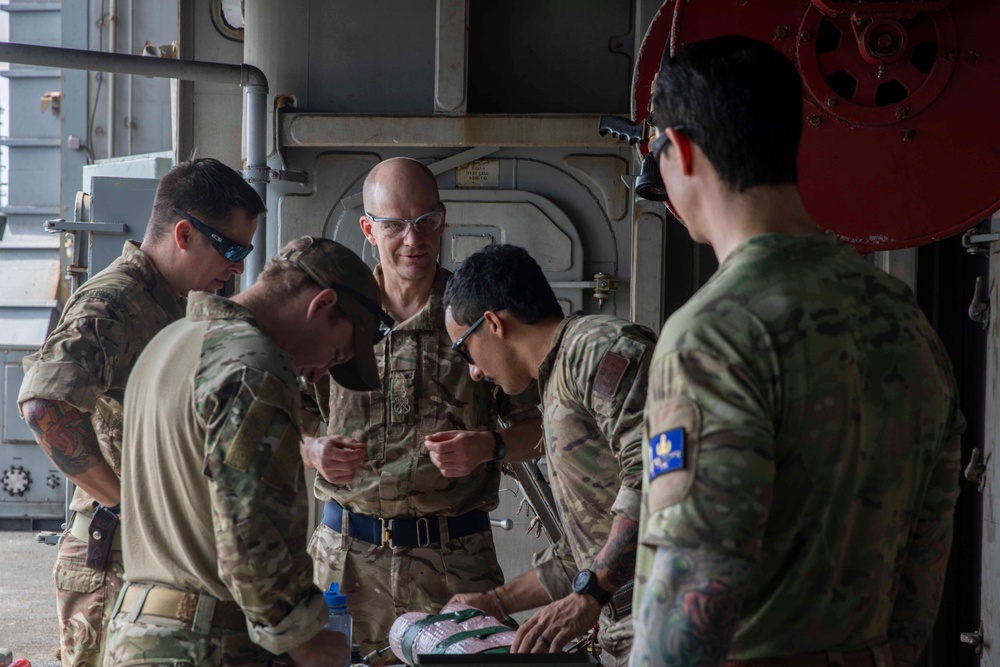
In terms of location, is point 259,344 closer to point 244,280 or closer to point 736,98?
point 736,98

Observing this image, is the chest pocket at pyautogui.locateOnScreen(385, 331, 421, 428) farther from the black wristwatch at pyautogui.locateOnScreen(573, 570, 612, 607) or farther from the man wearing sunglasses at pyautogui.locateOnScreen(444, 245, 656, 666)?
the black wristwatch at pyautogui.locateOnScreen(573, 570, 612, 607)

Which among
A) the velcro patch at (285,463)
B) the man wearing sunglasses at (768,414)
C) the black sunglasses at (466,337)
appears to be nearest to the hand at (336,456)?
the black sunglasses at (466,337)

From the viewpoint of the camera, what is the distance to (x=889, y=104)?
226 cm

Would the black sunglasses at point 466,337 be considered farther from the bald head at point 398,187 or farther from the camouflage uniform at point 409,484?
the bald head at point 398,187

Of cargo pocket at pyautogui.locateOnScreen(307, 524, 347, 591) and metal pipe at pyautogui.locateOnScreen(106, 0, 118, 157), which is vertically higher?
metal pipe at pyautogui.locateOnScreen(106, 0, 118, 157)

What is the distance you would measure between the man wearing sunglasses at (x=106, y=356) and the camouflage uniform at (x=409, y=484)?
51 cm

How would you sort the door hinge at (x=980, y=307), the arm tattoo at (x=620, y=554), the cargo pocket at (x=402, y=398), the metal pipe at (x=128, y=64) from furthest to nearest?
the metal pipe at (x=128, y=64) < the door hinge at (x=980, y=307) < the cargo pocket at (x=402, y=398) < the arm tattoo at (x=620, y=554)

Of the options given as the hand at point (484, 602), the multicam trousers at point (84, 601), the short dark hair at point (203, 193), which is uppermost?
the short dark hair at point (203, 193)

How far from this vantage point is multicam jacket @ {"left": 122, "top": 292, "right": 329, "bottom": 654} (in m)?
1.62

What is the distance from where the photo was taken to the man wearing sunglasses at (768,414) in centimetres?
119

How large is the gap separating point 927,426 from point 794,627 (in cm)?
30

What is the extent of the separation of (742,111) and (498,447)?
1533mm

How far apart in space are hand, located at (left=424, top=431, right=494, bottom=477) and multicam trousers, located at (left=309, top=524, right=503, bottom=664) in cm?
25

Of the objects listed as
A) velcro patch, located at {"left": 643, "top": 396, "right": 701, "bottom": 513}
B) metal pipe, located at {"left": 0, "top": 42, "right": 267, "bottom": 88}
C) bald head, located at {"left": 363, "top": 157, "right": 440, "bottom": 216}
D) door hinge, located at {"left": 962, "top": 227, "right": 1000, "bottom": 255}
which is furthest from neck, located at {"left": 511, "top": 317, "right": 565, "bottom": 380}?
metal pipe, located at {"left": 0, "top": 42, "right": 267, "bottom": 88}
